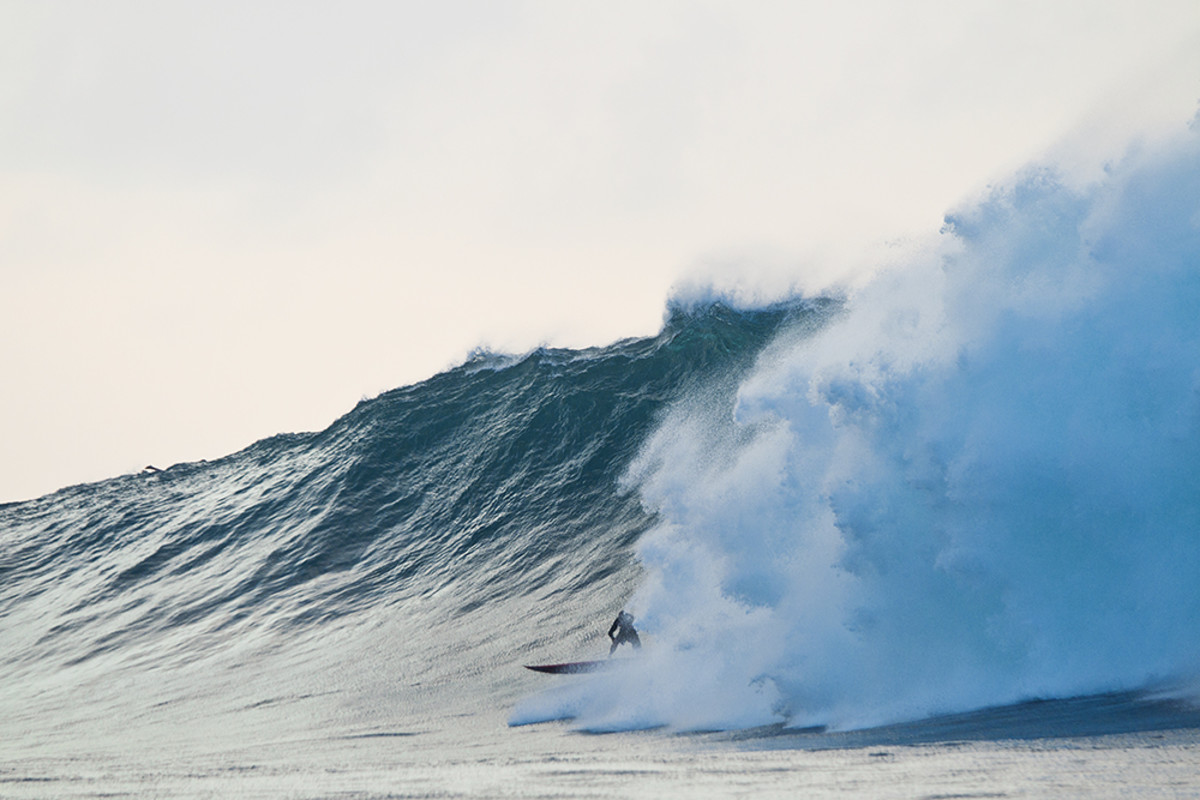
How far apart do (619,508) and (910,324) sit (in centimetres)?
831

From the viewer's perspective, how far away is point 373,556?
1641cm

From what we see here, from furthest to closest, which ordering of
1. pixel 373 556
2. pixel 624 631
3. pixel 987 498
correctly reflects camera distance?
1. pixel 373 556
2. pixel 624 631
3. pixel 987 498

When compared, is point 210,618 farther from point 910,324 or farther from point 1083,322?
point 1083,322

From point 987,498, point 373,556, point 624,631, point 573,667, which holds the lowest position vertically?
point 573,667

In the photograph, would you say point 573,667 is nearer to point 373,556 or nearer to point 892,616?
point 892,616

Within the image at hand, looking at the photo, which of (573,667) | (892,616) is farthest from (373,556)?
(892,616)

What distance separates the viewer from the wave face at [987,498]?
6.21 meters

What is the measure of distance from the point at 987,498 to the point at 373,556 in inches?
482

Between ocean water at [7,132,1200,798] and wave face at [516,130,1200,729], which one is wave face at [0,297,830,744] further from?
wave face at [516,130,1200,729]

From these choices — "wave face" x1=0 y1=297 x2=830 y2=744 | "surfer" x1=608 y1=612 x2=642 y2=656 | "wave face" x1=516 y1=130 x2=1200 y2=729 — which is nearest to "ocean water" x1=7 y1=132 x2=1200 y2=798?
"wave face" x1=516 y1=130 x2=1200 y2=729

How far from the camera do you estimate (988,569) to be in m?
6.46

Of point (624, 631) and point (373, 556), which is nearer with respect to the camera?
point (624, 631)

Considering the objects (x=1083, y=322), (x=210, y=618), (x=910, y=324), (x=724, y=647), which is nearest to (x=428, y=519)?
(x=210, y=618)

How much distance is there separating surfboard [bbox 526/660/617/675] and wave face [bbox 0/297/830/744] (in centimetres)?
57
